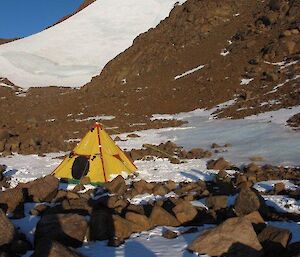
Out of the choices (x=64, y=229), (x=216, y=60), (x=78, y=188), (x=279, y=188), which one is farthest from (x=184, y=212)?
(x=216, y=60)

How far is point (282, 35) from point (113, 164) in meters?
22.9

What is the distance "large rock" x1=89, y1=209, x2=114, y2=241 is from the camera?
7117 mm

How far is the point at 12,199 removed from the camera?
29.9ft

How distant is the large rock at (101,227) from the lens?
7.12m

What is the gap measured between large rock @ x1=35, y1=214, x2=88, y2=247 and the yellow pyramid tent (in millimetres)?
4896

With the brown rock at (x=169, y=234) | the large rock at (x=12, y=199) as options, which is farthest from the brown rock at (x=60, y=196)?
the brown rock at (x=169, y=234)

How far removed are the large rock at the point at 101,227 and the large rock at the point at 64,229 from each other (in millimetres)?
178

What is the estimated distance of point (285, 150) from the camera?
13875 mm

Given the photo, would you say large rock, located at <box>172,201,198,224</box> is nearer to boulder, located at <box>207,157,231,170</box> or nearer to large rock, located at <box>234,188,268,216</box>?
large rock, located at <box>234,188,268,216</box>

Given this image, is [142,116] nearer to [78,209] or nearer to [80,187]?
[80,187]

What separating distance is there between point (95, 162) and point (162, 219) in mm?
4880

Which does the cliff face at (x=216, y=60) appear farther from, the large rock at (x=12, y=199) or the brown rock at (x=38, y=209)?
the brown rock at (x=38, y=209)

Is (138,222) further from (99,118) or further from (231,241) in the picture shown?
(99,118)

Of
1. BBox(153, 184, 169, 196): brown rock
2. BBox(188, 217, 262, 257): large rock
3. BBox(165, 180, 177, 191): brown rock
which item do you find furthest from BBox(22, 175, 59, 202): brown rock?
BBox(188, 217, 262, 257): large rock
